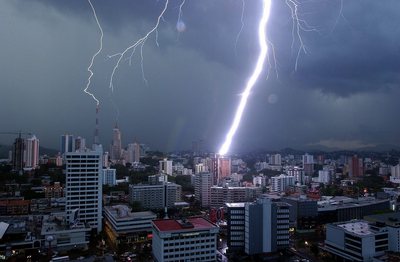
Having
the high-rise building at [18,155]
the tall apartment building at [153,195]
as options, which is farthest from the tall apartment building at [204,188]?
the high-rise building at [18,155]

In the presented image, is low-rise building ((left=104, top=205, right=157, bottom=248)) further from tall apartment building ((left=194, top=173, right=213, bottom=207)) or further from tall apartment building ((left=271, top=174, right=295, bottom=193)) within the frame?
tall apartment building ((left=271, top=174, right=295, bottom=193))

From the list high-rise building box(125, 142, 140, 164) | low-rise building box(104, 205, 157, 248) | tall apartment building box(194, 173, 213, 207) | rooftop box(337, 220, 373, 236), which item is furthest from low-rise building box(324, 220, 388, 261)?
high-rise building box(125, 142, 140, 164)

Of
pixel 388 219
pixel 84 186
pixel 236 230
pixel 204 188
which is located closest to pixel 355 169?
pixel 204 188

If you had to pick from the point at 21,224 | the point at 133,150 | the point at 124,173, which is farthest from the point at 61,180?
the point at 133,150

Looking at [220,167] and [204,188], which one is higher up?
[220,167]

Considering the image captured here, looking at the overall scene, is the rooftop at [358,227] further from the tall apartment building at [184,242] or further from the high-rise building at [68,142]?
the high-rise building at [68,142]

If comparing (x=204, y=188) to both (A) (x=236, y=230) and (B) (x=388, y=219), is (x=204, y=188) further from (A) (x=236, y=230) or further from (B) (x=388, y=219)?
(B) (x=388, y=219)

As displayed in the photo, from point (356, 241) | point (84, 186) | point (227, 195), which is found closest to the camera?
point (356, 241)
